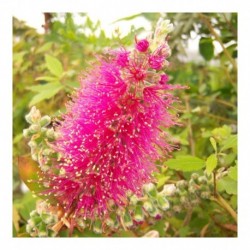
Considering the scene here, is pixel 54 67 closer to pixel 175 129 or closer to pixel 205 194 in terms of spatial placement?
pixel 175 129

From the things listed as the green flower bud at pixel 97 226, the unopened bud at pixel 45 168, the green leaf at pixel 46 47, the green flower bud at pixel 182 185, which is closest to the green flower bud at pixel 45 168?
the unopened bud at pixel 45 168

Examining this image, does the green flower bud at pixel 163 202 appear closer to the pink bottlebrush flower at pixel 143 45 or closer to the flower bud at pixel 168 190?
the flower bud at pixel 168 190

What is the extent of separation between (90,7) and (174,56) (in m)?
0.25

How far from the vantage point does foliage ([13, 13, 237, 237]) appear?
0.80 metres

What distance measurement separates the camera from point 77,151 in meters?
0.74

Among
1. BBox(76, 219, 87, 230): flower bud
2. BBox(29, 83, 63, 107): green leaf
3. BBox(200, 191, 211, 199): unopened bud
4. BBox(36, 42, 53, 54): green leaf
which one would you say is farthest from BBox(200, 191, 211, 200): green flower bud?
BBox(36, 42, 53, 54): green leaf

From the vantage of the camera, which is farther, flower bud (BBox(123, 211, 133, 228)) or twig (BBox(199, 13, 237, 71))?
twig (BBox(199, 13, 237, 71))

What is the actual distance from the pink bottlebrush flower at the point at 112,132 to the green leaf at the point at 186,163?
7 cm

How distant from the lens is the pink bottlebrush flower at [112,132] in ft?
2.32

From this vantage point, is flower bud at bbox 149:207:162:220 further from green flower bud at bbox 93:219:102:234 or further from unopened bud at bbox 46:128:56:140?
unopened bud at bbox 46:128:56:140

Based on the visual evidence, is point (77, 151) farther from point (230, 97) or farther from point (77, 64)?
point (230, 97)

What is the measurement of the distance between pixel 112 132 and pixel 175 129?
324mm

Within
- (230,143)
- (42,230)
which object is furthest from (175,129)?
(42,230)
